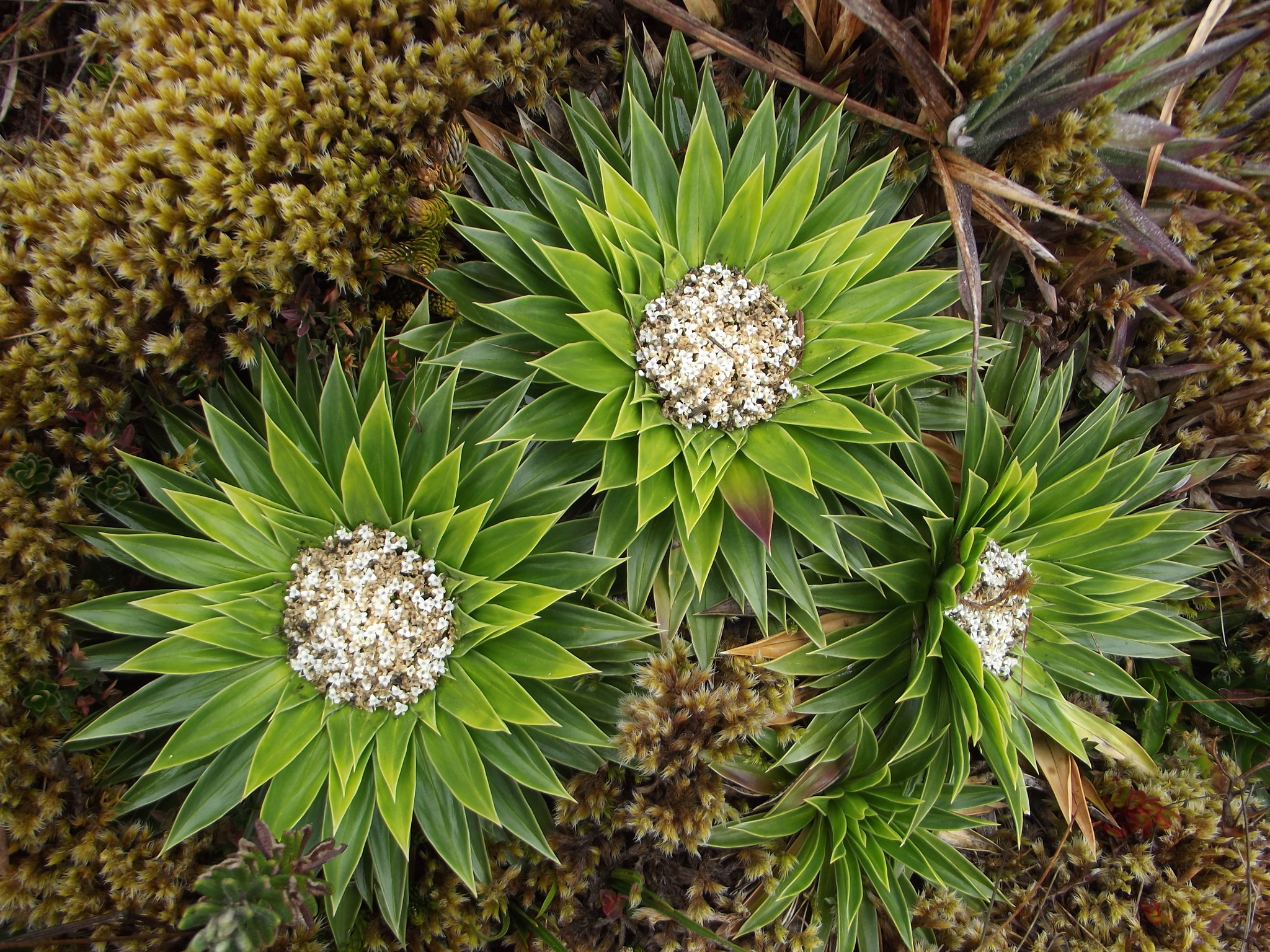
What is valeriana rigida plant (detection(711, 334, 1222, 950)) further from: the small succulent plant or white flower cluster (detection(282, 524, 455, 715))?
the small succulent plant

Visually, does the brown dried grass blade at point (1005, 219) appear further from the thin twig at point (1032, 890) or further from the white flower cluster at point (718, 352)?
the thin twig at point (1032, 890)

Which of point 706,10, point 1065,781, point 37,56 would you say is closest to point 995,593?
point 1065,781

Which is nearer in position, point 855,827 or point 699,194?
point 699,194

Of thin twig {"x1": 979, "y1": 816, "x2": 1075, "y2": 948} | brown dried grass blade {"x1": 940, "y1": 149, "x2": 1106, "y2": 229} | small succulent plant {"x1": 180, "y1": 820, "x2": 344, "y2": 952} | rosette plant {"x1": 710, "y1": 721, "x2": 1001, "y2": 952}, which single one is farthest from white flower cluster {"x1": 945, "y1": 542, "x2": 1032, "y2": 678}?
small succulent plant {"x1": 180, "y1": 820, "x2": 344, "y2": 952}

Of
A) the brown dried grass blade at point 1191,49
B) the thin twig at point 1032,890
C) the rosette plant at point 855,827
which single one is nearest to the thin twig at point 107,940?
the rosette plant at point 855,827

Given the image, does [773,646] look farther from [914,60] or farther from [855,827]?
[914,60]

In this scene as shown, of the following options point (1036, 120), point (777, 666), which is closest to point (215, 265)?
point (777, 666)

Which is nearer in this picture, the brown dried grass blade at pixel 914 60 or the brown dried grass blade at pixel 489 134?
the brown dried grass blade at pixel 914 60
